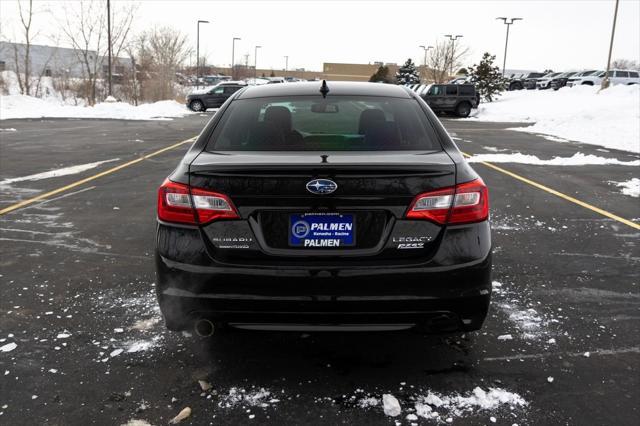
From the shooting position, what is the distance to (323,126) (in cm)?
393

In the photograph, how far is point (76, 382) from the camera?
9.75 ft

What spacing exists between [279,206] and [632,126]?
1950 cm

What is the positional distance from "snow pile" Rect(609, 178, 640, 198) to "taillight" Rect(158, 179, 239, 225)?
25.5ft

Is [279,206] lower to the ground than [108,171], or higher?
higher

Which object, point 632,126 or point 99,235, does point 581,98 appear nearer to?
point 632,126

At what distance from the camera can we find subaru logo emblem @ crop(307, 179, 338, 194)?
2.67m

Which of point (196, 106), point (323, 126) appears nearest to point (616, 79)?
point (196, 106)

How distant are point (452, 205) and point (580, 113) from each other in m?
23.3

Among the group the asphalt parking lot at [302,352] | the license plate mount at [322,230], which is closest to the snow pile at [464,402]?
the asphalt parking lot at [302,352]

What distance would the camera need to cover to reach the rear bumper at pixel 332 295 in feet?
8.79

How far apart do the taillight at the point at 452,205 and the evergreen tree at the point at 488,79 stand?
40.1 metres

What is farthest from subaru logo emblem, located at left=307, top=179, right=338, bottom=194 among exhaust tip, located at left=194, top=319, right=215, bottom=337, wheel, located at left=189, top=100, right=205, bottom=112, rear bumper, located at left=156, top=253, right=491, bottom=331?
wheel, located at left=189, top=100, right=205, bottom=112

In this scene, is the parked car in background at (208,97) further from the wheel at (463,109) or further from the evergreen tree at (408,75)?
the evergreen tree at (408,75)

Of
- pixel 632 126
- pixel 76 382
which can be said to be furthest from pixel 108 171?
pixel 632 126
